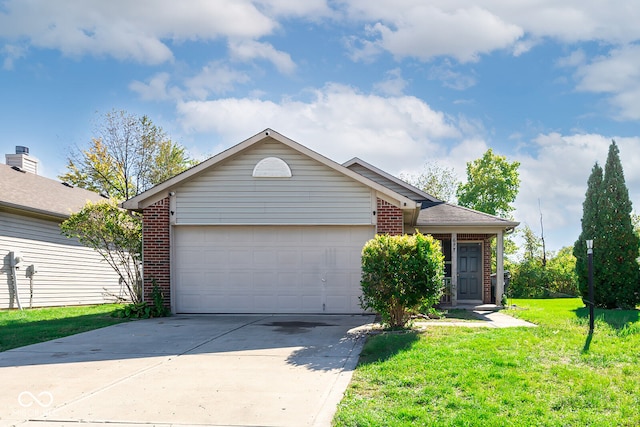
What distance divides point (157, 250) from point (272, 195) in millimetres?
3026

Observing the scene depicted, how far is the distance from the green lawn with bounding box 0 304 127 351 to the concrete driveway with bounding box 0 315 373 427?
1.84 feet

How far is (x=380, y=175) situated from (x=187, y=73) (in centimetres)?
694

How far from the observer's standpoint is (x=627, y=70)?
1238 cm

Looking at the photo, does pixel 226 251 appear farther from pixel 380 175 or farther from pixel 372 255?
pixel 380 175

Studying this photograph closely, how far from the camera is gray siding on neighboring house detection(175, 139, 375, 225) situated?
12227 mm

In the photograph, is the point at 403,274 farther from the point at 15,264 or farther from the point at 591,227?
the point at 15,264

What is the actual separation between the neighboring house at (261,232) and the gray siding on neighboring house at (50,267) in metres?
4.94

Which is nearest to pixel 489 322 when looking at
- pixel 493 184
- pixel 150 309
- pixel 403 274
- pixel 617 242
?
pixel 403 274

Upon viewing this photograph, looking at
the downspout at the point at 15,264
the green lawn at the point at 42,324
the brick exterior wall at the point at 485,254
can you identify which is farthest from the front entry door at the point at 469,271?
the downspout at the point at 15,264

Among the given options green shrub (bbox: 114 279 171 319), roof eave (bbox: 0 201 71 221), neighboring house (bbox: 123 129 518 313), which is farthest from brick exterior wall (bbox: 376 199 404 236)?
roof eave (bbox: 0 201 71 221)

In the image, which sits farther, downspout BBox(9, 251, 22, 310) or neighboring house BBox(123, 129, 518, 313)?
downspout BBox(9, 251, 22, 310)

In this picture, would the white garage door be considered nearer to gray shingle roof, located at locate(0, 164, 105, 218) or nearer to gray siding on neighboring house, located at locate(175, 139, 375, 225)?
gray siding on neighboring house, located at locate(175, 139, 375, 225)

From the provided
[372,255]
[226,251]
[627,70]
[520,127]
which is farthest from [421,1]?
[520,127]

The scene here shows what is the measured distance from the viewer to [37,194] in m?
16.8
